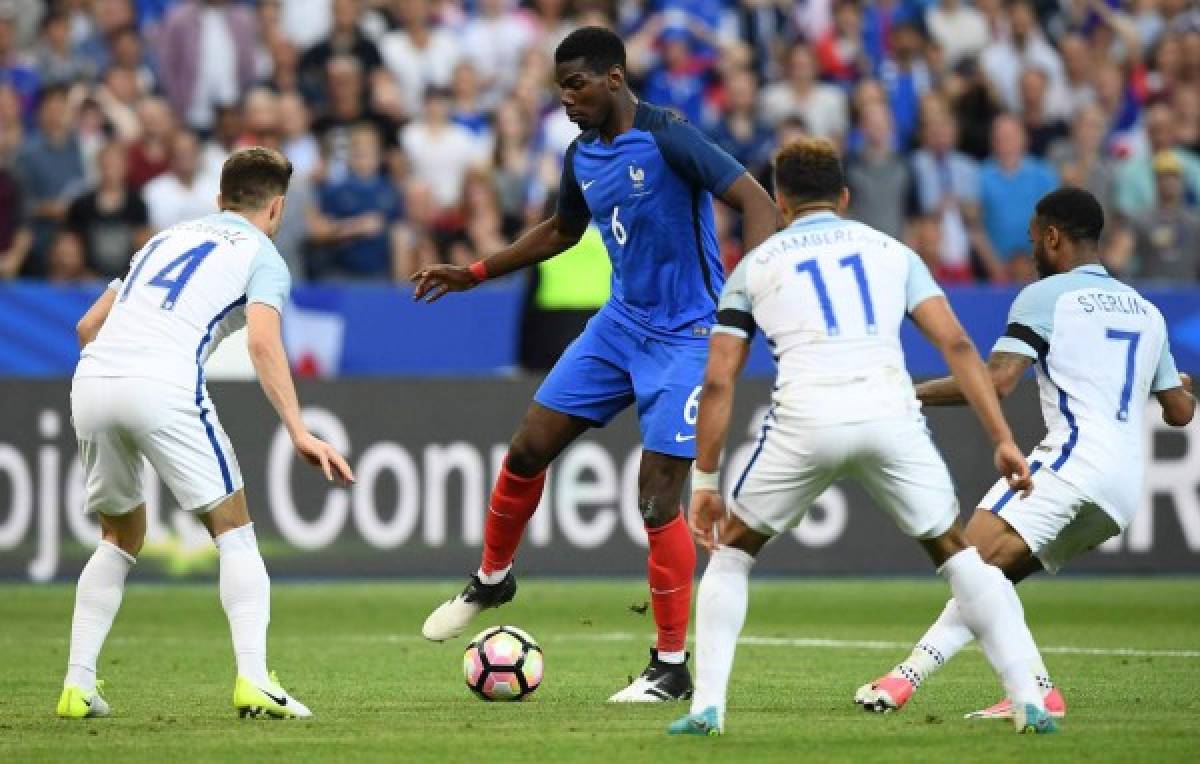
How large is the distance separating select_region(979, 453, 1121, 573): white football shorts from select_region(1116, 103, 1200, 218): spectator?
10.3 metres

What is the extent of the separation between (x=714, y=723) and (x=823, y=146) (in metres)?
2.02

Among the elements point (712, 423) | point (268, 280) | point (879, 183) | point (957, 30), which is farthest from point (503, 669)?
point (957, 30)

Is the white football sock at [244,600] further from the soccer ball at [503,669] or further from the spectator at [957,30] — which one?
the spectator at [957,30]

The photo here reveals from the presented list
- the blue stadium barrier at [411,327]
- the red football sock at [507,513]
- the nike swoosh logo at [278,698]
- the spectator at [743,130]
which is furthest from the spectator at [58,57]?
the nike swoosh logo at [278,698]

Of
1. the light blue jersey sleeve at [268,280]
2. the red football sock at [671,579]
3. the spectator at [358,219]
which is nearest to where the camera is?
the light blue jersey sleeve at [268,280]

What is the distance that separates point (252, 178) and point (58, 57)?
11.6m

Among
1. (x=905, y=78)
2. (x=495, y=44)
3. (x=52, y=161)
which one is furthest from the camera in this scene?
(x=905, y=78)

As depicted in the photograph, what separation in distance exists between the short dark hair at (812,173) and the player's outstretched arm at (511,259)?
233cm

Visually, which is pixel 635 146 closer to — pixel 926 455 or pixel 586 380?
pixel 586 380

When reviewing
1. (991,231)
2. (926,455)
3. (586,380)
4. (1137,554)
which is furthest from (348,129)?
(926,455)

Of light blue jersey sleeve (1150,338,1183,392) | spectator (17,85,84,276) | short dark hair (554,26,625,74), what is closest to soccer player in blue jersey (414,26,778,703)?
short dark hair (554,26,625,74)

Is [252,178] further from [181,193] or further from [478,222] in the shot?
[181,193]

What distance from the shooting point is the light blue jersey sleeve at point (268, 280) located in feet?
27.3

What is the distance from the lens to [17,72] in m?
19.4
